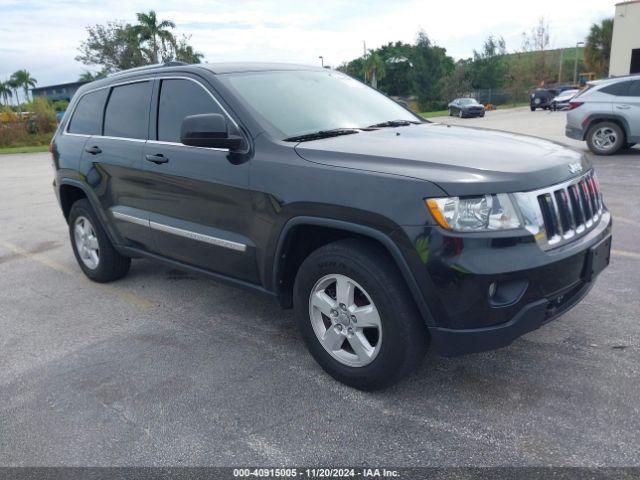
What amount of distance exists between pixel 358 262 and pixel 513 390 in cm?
113

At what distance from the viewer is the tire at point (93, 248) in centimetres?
514

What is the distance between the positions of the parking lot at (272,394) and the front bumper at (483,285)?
1.55 ft

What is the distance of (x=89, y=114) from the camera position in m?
5.19

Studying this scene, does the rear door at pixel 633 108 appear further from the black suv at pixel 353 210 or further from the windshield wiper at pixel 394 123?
the windshield wiper at pixel 394 123

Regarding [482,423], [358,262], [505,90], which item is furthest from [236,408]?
[505,90]

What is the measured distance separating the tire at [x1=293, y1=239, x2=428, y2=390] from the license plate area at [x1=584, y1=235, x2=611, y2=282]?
3.11ft

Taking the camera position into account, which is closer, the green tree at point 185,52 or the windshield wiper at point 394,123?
the windshield wiper at point 394,123

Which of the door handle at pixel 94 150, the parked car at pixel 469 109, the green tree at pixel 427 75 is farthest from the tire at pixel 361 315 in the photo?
the green tree at pixel 427 75

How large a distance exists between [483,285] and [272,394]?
1.36 metres

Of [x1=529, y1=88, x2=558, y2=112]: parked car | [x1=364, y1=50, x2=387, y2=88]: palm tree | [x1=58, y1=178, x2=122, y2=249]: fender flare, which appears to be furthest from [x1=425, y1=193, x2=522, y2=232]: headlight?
[x1=364, y1=50, x2=387, y2=88]: palm tree

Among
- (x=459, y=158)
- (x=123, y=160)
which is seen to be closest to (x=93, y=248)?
(x=123, y=160)

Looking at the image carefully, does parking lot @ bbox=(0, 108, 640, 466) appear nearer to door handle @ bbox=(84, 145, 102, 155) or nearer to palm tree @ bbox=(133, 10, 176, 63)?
door handle @ bbox=(84, 145, 102, 155)

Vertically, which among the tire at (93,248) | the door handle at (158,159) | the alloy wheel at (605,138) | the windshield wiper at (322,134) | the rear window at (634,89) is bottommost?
the alloy wheel at (605,138)

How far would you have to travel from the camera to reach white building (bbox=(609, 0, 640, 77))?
35625mm
